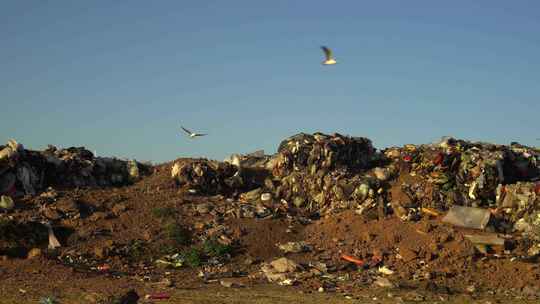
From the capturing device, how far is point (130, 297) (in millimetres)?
9195

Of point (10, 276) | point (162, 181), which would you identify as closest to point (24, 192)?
point (162, 181)

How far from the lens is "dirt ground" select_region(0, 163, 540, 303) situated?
10781 millimetres

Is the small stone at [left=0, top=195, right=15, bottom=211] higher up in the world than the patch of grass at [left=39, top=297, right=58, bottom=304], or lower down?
higher up

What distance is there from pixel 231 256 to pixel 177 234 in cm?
141

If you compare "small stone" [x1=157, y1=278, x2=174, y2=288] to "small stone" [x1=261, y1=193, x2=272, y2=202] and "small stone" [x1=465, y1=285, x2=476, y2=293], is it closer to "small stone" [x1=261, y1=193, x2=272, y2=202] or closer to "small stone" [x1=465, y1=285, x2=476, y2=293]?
"small stone" [x1=465, y1=285, x2=476, y2=293]

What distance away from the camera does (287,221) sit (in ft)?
51.3

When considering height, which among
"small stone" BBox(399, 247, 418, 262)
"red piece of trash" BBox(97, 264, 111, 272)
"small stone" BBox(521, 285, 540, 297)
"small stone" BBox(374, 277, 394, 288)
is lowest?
"small stone" BBox(521, 285, 540, 297)

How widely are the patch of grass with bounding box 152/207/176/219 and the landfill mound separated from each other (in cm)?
6

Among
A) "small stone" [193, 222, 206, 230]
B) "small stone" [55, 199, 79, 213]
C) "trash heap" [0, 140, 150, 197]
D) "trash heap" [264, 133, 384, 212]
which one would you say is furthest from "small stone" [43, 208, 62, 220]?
"trash heap" [264, 133, 384, 212]

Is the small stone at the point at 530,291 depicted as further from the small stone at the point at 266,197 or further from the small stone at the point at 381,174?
the small stone at the point at 266,197

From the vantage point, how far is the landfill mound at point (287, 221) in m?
12.0

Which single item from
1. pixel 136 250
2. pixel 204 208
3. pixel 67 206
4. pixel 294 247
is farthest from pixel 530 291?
pixel 67 206

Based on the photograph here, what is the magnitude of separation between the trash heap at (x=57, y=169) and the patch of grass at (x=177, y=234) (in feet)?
13.8

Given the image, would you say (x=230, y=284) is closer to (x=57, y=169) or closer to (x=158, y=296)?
(x=158, y=296)
